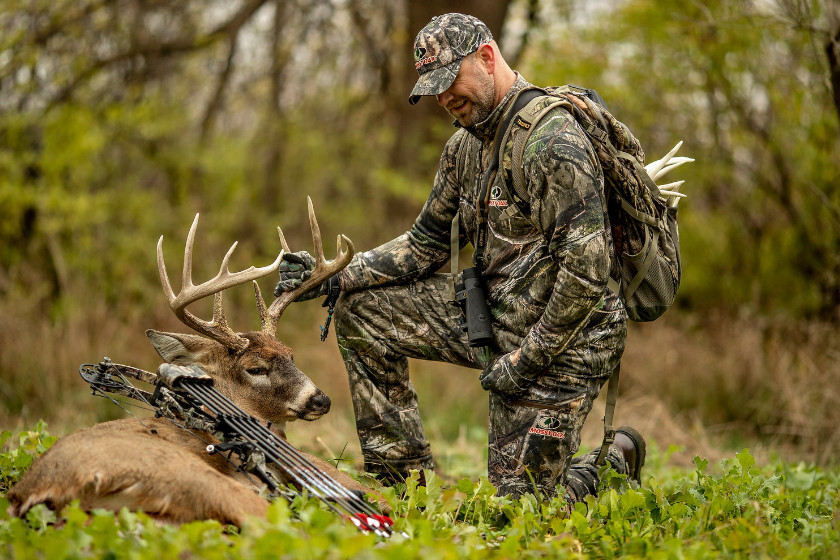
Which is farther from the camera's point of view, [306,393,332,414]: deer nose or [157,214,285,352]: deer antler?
[306,393,332,414]: deer nose

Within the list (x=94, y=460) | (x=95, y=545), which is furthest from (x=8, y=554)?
(x=94, y=460)

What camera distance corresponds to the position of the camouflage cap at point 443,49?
456 cm

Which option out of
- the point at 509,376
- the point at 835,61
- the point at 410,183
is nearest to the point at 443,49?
the point at 509,376

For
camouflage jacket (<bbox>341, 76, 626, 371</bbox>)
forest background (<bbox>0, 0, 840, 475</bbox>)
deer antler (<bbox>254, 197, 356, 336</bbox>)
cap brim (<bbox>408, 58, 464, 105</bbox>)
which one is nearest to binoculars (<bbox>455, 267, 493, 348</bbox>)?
camouflage jacket (<bbox>341, 76, 626, 371</bbox>)

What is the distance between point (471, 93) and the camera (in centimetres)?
468

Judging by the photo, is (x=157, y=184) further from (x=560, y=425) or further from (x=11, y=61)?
(x=560, y=425)

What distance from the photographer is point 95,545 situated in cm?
306

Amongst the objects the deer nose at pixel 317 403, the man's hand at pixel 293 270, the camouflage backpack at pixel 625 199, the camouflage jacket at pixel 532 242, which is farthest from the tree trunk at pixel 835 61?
the deer nose at pixel 317 403

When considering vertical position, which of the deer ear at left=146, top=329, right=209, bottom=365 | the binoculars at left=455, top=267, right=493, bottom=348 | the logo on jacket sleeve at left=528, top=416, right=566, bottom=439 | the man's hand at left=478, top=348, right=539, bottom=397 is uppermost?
the binoculars at left=455, top=267, right=493, bottom=348

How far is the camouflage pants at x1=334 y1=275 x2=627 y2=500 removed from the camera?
15.1 feet

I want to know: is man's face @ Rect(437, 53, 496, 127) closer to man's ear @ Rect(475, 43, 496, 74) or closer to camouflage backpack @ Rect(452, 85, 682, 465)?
man's ear @ Rect(475, 43, 496, 74)

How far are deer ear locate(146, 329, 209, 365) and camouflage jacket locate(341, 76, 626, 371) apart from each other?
87 cm

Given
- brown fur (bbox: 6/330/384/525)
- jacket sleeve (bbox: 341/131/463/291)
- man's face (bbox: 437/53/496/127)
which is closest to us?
brown fur (bbox: 6/330/384/525)

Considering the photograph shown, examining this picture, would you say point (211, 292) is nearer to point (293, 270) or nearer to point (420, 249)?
point (293, 270)
